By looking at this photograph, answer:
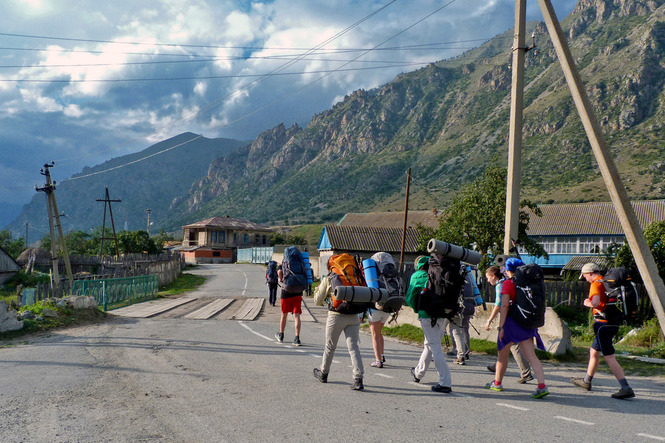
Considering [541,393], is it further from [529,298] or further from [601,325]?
[601,325]

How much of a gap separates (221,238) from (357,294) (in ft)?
273

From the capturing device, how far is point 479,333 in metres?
10.8

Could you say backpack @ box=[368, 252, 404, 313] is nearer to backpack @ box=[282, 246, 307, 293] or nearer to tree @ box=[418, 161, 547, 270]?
backpack @ box=[282, 246, 307, 293]

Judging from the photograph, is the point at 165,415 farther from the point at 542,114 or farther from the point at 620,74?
the point at 620,74

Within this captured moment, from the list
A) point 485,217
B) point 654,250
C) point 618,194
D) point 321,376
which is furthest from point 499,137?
point 321,376

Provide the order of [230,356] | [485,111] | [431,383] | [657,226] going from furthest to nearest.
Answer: [485,111] < [657,226] < [230,356] < [431,383]

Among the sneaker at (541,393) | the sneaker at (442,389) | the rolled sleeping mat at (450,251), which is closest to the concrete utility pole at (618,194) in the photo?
the sneaker at (541,393)

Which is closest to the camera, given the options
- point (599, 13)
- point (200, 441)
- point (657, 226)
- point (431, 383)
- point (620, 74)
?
point (200, 441)

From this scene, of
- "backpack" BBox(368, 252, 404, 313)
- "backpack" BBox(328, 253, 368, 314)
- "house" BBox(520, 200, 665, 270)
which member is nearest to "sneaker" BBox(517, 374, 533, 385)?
"backpack" BBox(368, 252, 404, 313)

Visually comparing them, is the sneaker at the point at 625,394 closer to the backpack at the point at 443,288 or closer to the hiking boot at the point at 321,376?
the backpack at the point at 443,288

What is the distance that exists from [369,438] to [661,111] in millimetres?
114531

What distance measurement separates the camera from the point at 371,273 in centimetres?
755

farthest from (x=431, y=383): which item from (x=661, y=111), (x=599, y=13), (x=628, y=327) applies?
(x=599, y=13)

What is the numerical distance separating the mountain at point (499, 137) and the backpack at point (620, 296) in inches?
2748
